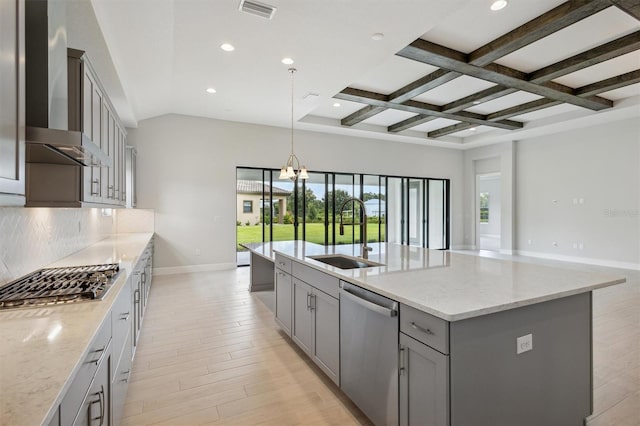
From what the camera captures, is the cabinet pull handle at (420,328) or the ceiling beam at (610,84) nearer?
the cabinet pull handle at (420,328)

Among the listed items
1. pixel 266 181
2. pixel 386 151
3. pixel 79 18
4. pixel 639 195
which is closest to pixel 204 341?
pixel 79 18

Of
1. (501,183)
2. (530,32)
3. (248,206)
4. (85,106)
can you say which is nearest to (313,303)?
(85,106)

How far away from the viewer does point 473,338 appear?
55.6 inches

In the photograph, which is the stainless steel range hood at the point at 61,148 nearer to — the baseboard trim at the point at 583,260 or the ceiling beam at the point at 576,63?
the ceiling beam at the point at 576,63

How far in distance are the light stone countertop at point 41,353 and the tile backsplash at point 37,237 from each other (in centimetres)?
68

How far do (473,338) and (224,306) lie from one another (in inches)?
142

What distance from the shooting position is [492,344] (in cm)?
147

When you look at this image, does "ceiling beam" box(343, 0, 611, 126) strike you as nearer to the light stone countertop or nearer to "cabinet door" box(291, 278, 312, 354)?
"cabinet door" box(291, 278, 312, 354)

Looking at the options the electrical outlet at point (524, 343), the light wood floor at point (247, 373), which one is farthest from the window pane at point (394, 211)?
the electrical outlet at point (524, 343)

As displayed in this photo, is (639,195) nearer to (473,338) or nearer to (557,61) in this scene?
(557,61)

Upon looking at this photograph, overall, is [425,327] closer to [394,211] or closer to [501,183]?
[394,211]

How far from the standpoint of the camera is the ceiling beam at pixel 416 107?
566 centimetres

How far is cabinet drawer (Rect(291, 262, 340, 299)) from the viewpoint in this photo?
223cm

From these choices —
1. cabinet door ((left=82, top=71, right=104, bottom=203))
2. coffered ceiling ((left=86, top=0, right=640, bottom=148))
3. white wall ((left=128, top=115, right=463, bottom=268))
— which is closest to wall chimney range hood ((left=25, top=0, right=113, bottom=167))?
cabinet door ((left=82, top=71, right=104, bottom=203))
